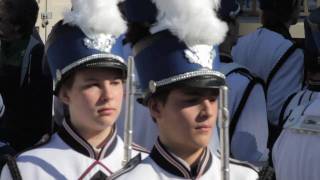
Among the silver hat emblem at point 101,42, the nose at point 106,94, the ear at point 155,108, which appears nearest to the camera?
the ear at point 155,108

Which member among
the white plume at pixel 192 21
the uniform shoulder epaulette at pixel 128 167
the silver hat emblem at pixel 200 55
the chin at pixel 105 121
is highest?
the white plume at pixel 192 21

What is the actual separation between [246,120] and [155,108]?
108 centimetres

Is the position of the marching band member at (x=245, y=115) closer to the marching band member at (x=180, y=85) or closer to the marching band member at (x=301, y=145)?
the marching band member at (x=301, y=145)

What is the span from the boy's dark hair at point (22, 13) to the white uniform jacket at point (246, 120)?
4.38ft

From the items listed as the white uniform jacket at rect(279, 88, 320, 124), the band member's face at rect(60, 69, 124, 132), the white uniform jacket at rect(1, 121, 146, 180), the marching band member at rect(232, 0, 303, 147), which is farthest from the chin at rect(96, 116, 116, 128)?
the marching band member at rect(232, 0, 303, 147)

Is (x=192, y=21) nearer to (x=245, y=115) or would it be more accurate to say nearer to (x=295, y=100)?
(x=245, y=115)

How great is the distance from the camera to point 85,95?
2350mm

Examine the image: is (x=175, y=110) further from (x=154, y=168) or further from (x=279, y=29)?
(x=279, y=29)

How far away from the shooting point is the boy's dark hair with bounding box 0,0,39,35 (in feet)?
13.0

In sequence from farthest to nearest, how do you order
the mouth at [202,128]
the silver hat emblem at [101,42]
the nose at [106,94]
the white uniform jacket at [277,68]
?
the white uniform jacket at [277,68] < the silver hat emblem at [101,42] < the nose at [106,94] < the mouth at [202,128]

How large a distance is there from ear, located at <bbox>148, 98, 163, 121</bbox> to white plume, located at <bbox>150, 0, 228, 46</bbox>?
0.60 feet

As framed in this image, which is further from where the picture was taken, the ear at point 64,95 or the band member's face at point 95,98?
the ear at point 64,95

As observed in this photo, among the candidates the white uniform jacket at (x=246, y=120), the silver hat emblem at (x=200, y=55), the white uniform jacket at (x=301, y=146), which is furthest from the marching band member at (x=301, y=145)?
the silver hat emblem at (x=200, y=55)

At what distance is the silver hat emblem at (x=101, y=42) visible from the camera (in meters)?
2.44
